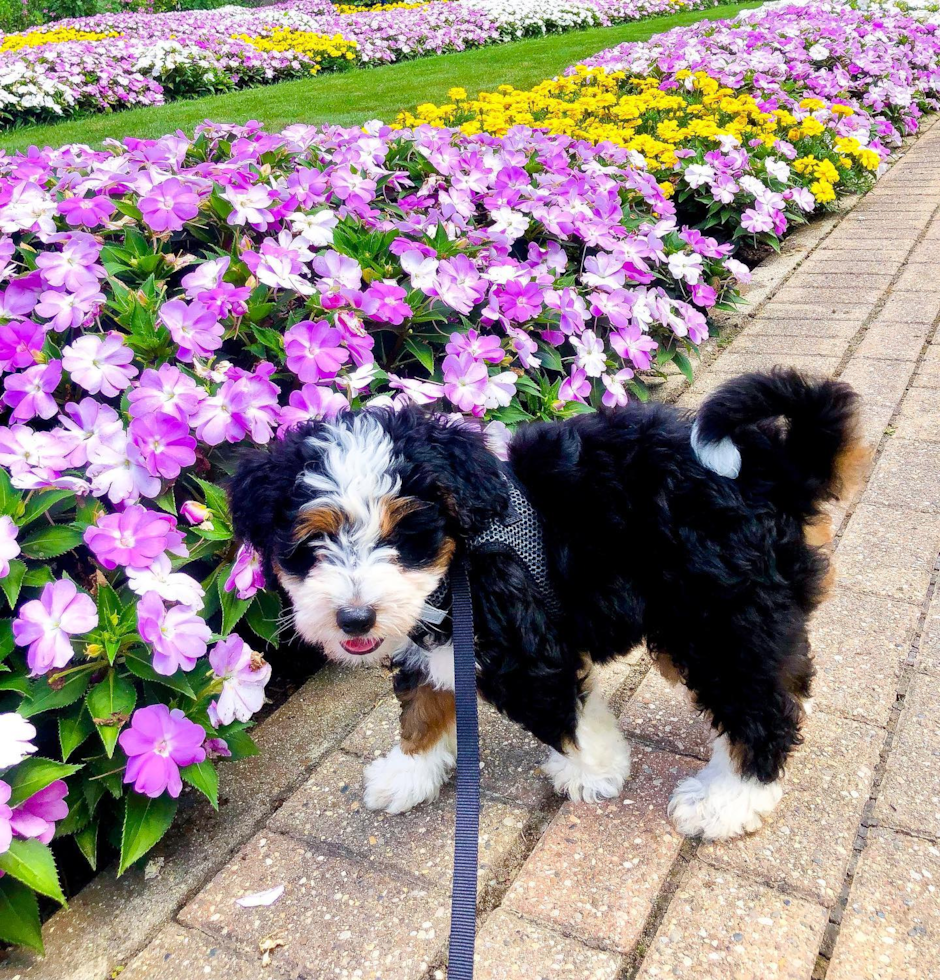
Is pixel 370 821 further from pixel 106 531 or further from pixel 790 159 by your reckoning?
pixel 790 159

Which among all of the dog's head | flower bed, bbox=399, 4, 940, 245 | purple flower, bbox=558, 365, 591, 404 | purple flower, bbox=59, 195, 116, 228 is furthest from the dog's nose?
flower bed, bbox=399, 4, 940, 245

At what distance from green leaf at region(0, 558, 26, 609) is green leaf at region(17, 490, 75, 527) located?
13 cm

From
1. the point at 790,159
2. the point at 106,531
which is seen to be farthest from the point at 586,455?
the point at 790,159

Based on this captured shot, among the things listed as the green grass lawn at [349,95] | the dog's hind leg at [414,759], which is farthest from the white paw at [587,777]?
the green grass lawn at [349,95]

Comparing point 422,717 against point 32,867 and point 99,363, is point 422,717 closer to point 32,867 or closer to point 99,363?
point 32,867

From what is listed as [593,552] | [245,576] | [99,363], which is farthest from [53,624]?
[593,552]

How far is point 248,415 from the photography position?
8.34 feet

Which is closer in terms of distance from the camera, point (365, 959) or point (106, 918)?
point (365, 959)

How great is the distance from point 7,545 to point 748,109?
6453 millimetres

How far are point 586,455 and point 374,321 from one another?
1374mm

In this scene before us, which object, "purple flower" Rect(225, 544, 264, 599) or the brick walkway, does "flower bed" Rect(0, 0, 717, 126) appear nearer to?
"purple flower" Rect(225, 544, 264, 599)

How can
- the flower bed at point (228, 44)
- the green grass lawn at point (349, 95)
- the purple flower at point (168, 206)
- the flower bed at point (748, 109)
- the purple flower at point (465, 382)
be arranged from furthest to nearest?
the flower bed at point (228, 44), the green grass lawn at point (349, 95), the flower bed at point (748, 109), the purple flower at point (168, 206), the purple flower at point (465, 382)

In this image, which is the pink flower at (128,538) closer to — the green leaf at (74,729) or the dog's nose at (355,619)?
the green leaf at (74,729)

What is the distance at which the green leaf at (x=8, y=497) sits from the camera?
2225mm
